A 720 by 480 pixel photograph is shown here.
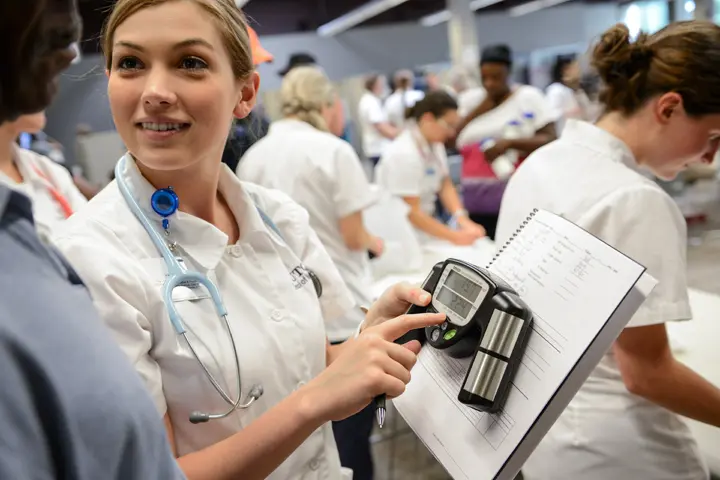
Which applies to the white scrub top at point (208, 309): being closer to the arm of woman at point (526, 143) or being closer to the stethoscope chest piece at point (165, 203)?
the stethoscope chest piece at point (165, 203)

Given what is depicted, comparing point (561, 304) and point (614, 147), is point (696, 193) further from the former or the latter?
point (561, 304)

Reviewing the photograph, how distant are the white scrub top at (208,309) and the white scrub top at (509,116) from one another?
9.02 feet

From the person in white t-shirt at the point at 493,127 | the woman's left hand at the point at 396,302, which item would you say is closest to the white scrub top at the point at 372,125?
the person in white t-shirt at the point at 493,127

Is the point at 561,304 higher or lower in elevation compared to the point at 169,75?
lower

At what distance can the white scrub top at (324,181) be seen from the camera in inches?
91.2

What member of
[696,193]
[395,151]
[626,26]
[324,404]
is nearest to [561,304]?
[324,404]

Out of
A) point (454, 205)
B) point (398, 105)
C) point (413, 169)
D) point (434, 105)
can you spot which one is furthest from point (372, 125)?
point (413, 169)

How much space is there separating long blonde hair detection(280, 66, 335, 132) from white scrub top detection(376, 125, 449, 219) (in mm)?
748

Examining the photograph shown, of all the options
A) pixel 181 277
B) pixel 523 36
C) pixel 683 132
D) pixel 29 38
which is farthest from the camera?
pixel 523 36

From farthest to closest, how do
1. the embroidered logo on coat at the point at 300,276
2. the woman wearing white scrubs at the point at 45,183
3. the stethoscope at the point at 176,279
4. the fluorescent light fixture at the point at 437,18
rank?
the fluorescent light fixture at the point at 437,18
the woman wearing white scrubs at the point at 45,183
the embroidered logo on coat at the point at 300,276
the stethoscope at the point at 176,279

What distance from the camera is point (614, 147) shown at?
1345 millimetres

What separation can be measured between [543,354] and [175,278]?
1.69 ft

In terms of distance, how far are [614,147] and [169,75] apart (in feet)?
2.98

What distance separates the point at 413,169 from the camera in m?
3.36
